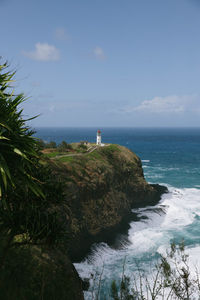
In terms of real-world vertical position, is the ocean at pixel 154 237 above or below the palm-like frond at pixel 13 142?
below

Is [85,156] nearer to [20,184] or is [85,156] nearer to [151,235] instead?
[151,235]

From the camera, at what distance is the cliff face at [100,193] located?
103ft

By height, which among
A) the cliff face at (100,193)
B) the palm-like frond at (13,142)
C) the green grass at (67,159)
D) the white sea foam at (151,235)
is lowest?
the white sea foam at (151,235)

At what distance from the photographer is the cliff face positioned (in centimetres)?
3138

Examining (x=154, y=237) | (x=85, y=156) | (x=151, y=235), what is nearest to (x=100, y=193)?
(x=85, y=156)

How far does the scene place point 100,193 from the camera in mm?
38469

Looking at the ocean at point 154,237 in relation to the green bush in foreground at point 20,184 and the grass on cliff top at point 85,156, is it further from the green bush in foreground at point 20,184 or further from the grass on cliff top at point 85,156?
the grass on cliff top at point 85,156

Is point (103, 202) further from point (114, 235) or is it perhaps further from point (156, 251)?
point (156, 251)

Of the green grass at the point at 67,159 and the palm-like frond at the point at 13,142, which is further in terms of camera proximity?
the green grass at the point at 67,159

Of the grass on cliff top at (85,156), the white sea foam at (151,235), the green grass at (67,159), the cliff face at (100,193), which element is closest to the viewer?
the white sea foam at (151,235)

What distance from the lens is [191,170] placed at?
77.3 metres

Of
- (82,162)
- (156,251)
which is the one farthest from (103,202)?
(156,251)

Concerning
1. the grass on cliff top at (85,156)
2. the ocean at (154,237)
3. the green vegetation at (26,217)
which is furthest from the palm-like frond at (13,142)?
the grass on cliff top at (85,156)

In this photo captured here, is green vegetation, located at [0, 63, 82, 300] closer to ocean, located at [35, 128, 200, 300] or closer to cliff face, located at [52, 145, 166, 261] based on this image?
ocean, located at [35, 128, 200, 300]
